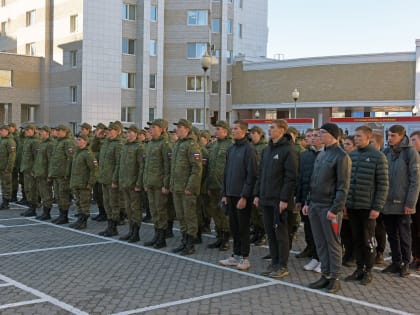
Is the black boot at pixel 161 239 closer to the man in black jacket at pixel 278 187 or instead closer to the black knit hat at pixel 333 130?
the man in black jacket at pixel 278 187

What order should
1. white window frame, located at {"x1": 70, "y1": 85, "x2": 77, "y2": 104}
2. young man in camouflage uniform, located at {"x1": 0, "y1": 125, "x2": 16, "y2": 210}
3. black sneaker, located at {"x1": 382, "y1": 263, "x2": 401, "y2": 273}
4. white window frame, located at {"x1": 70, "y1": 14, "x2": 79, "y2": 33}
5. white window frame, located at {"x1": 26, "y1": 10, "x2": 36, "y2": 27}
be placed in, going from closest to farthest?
black sneaker, located at {"x1": 382, "y1": 263, "x2": 401, "y2": 273}
young man in camouflage uniform, located at {"x1": 0, "y1": 125, "x2": 16, "y2": 210}
white window frame, located at {"x1": 70, "y1": 14, "x2": 79, "y2": 33}
white window frame, located at {"x1": 70, "y1": 85, "x2": 77, "y2": 104}
white window frame, located at {"x1": 26, "y1": 10, "x2": 36, "y2": 27}

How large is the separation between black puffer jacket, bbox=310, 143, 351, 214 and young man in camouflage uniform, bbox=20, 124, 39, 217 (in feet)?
28.1

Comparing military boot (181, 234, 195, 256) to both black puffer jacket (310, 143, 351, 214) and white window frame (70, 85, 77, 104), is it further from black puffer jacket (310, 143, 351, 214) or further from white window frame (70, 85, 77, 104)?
white window frame (70, 85, 77, 104)

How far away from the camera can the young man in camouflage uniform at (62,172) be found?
12242 millimetres

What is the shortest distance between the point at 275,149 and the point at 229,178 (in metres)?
1.08

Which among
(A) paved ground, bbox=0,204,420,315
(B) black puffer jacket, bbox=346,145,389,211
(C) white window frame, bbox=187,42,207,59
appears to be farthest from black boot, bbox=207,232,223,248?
(C) white window frame, bbox=187,42,207,59

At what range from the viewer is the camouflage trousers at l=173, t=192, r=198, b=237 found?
30.9 feet

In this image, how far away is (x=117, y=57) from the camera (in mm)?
41500

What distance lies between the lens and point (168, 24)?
1841 inches

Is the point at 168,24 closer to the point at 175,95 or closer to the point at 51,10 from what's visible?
the point at 175,95

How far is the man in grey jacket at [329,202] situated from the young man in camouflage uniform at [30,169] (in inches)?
334

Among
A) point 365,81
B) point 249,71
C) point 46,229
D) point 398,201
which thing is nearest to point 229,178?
point 398,201

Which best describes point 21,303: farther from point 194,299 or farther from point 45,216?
point 45,216

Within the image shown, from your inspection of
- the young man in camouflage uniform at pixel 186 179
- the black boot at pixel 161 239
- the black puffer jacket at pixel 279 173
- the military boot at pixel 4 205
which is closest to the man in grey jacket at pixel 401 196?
the black puffer jacket at pixel 279 173
